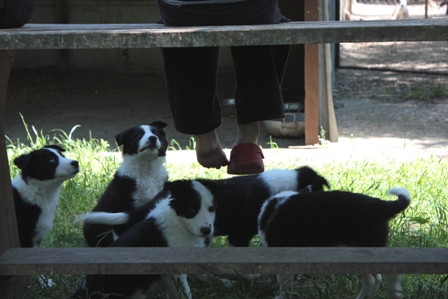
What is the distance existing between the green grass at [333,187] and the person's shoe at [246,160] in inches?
23.2

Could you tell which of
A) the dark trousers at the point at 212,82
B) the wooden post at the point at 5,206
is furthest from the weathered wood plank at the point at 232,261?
the dark trousers at the point at 212,82

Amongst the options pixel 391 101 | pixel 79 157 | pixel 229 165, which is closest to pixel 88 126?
pixel 79 157

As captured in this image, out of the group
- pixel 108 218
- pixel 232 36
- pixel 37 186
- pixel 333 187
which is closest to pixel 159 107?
pixel 333 187

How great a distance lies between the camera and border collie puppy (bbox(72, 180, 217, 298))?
331 centimetres

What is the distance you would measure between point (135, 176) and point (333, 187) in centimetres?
147

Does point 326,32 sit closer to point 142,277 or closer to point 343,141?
point 142,277

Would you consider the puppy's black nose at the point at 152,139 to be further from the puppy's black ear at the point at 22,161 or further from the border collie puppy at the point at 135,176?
the puppy's black ear at the point at 22,161

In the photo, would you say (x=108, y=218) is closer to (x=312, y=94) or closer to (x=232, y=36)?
(x=232, y=36)

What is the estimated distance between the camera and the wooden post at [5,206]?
10.0ft

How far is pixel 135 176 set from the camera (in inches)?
173

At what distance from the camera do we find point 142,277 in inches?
131

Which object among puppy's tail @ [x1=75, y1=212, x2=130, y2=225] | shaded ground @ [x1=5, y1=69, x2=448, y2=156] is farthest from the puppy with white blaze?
shaded ground @ [x1=5, y1=69, x2=448, y2=156]

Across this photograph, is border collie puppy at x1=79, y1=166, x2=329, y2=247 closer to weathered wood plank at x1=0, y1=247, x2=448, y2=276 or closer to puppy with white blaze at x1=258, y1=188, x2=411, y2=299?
puppy with white blaze at x1=258, y1=188, x2=411, y2=299

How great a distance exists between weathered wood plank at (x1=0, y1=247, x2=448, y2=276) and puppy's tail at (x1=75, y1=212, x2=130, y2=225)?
687mm
